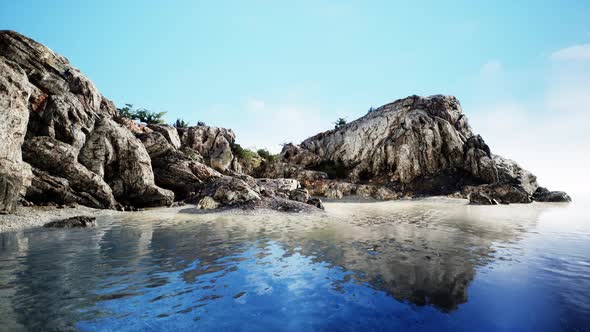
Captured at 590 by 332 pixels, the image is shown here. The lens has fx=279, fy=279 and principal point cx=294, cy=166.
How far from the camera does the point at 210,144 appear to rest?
37.3 meters

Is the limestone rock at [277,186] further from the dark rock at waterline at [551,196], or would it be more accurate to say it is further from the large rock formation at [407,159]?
the dark rock at waterline at [551,196]

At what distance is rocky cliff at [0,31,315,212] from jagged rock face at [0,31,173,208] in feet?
0.16

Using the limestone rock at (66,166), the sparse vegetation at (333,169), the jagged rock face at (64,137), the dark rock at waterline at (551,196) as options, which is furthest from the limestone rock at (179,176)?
the dark rock at waterline at (551,196)

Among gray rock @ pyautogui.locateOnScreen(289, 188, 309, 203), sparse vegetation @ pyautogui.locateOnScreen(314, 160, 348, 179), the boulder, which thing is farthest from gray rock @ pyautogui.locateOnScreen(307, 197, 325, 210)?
sparse vegetation @ pyautogui.locateOnScreen(314, 160, 348, 179)

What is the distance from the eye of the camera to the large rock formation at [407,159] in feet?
131

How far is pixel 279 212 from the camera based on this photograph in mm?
17922

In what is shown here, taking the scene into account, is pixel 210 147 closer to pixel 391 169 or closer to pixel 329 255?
pixel 391 169

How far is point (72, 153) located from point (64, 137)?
5.83ft

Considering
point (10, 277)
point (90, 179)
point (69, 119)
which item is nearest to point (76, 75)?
point (69, 119)

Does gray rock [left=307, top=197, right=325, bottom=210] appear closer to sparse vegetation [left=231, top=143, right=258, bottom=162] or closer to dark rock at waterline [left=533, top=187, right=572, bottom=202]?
sparse vegetation [left=231, top=143, right=258, bottom=162]

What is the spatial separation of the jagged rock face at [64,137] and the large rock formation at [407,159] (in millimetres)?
24810

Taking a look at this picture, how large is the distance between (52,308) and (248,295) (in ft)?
8.88

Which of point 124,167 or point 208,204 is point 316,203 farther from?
point 124,167

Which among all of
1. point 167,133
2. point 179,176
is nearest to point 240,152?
point 167,133
